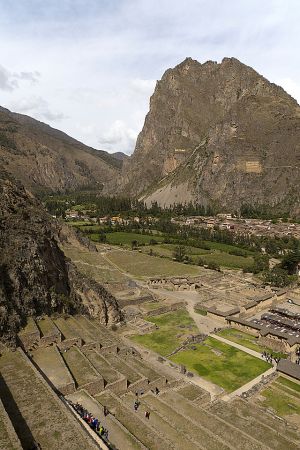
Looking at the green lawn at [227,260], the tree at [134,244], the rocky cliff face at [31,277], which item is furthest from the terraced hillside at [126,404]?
the tree at [134,244]

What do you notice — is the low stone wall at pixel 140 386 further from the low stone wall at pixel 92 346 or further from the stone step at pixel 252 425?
the low stone wall at pixel 92 346

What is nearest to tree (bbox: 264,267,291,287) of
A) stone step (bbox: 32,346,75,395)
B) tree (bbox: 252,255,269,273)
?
tree (bbox: 252,255,269,273)

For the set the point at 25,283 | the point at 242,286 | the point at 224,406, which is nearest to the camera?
the point at 224,406

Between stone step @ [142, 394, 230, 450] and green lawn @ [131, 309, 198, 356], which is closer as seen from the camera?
stone step @ [142, 394, 230, 450]

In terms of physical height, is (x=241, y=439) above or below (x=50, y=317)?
below

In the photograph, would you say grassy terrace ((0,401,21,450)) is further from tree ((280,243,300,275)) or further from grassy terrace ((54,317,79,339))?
tree ((280,243,300,275))

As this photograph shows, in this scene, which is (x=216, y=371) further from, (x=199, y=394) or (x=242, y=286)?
(x=242, y=286)

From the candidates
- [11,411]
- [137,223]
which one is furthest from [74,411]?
[137,223]
